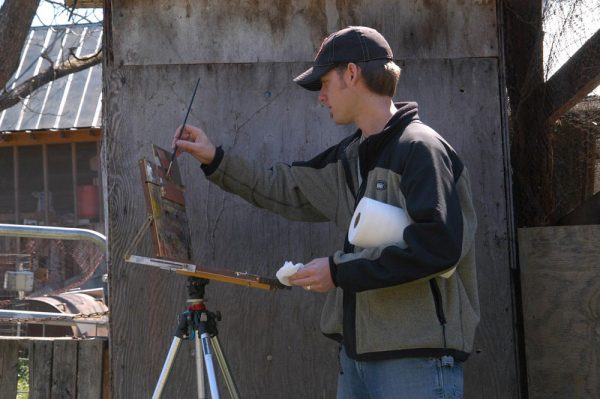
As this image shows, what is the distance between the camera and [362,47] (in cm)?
294

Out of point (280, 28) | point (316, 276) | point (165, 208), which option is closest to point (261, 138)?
point (280, 28)

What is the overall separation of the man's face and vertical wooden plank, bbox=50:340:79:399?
6.41 feet

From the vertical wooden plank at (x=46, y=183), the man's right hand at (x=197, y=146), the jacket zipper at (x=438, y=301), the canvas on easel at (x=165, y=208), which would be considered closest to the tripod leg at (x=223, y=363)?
the canvas on easel at (x=165, y=208)

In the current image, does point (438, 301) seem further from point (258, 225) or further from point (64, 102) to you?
point (64, 102)

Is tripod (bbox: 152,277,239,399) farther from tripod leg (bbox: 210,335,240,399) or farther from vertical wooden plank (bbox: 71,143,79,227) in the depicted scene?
vertical wooden plank (bbox: 71,143,79,227)

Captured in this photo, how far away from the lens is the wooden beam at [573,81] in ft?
13.0

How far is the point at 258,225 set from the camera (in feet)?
13.3

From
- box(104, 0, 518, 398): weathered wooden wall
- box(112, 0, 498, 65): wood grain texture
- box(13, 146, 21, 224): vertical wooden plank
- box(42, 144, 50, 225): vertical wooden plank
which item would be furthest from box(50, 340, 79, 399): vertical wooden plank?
box(13, 146, 21, 224): vertical wooden plank

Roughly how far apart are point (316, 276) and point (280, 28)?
1.78 m

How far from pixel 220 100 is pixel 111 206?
72cm

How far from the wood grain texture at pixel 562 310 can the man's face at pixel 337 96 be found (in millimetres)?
1355

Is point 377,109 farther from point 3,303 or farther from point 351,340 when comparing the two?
point 3,303

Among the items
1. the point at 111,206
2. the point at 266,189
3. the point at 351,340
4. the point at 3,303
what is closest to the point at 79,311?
the point at 3,303

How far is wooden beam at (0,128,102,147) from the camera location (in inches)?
601
